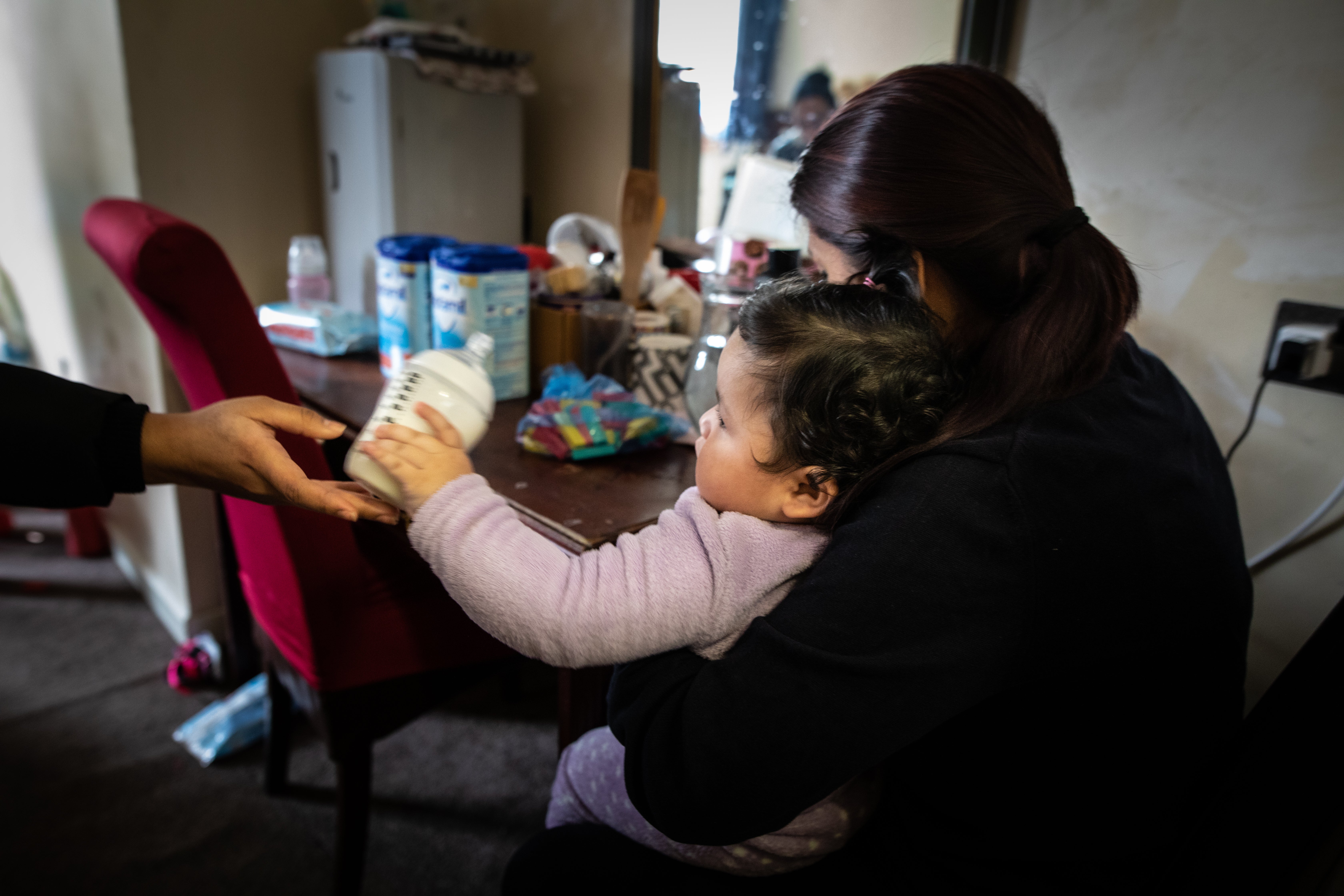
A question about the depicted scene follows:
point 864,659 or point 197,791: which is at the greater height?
point 864,659

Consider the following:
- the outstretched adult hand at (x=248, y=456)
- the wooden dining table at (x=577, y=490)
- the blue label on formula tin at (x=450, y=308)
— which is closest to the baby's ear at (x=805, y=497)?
the wooden dining table at (x=577, y=490)

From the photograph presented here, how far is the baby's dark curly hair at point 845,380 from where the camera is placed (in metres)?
0.58

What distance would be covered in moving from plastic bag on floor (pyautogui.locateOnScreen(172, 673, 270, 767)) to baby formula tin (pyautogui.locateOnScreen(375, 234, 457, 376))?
2.39 ft

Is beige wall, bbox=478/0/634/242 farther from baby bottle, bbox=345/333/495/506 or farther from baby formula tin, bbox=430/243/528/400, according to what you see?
baby bottle, bbox=345/333/495/506

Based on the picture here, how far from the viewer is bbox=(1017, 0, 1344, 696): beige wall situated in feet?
3.59

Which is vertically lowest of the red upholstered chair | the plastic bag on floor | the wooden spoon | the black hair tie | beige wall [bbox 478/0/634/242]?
the plastic bag on floor

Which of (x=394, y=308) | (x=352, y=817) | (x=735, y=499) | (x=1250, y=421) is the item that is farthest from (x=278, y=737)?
(x=1250, y=421)

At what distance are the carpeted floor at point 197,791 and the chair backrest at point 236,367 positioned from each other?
0.49 m

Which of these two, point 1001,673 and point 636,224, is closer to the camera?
point 1001,673

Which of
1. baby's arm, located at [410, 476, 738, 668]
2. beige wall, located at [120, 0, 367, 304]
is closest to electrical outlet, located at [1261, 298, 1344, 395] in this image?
baby's arm, located at [410, 476, 738, 668]

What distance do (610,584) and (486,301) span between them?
66cm

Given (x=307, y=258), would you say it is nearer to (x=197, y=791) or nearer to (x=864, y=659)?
(x=197, y=791)

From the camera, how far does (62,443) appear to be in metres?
0.72

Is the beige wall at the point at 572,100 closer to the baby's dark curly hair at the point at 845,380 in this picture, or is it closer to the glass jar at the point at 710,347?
the glass jar at the point at 710,347
